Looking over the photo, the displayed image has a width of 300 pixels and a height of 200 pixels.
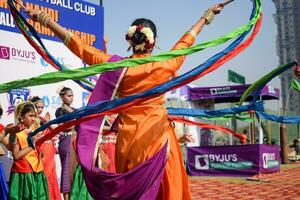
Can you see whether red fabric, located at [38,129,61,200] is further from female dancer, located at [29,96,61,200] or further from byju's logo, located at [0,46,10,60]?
byju's logo, located at [0,46,10,60]

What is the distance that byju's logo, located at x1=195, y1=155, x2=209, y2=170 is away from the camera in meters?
12.1

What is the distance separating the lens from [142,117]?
2857 mm

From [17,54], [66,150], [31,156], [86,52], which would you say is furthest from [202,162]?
[86,52]

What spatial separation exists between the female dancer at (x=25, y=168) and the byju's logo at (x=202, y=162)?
7.39 metres

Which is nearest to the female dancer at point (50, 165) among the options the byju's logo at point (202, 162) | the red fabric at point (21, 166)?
the red fabric at point (21, 166)

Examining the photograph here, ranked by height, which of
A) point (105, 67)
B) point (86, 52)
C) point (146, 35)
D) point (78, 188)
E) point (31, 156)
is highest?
point (146, 35)

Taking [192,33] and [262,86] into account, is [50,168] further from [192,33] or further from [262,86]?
[192,33]

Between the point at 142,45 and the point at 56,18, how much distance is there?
Result: 4.21m

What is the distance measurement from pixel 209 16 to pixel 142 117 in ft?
2.79

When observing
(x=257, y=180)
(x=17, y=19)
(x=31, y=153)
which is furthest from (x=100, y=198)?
(x=257, y=180)

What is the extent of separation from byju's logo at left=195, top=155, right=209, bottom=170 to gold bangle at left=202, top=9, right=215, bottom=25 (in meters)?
9.30

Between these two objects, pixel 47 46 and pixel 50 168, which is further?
pixel 47 46

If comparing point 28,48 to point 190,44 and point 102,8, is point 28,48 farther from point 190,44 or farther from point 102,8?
point 190,44

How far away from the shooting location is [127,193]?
9.20 ft
